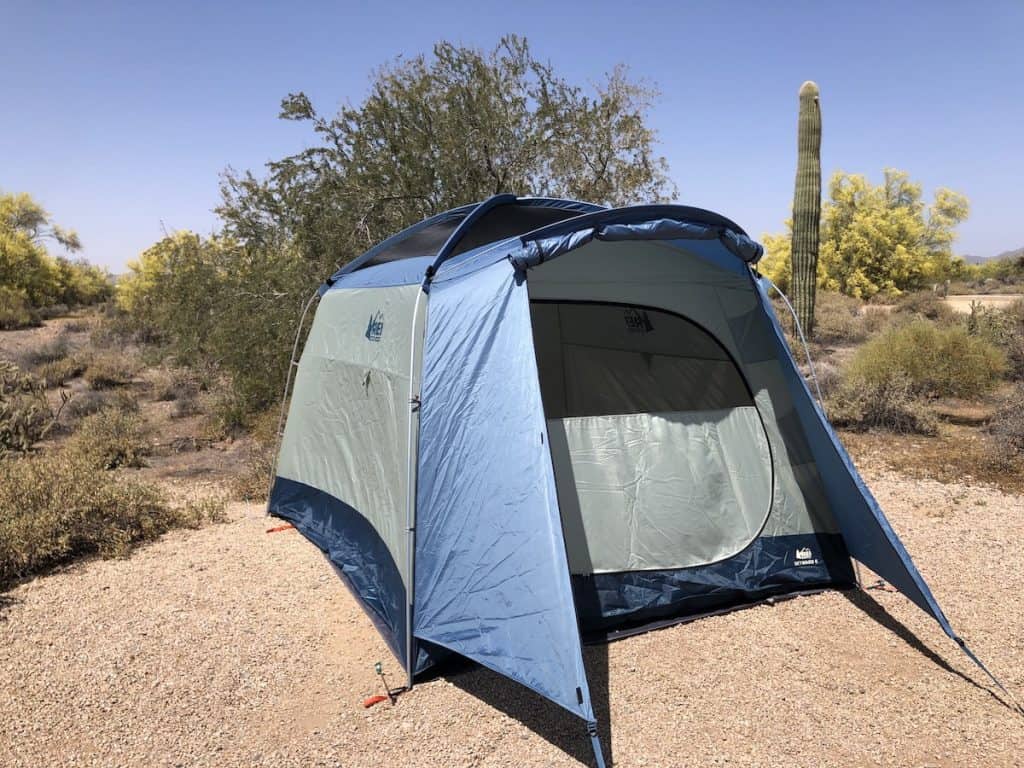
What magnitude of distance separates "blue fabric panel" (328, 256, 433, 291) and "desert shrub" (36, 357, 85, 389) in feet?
32.1

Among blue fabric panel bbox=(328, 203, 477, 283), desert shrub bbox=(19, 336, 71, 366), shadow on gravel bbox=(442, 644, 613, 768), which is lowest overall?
shadow on gravel bbox=(442, 644, 613, 768)

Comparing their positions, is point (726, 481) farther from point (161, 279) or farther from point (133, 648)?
Answer: point (161, 279)

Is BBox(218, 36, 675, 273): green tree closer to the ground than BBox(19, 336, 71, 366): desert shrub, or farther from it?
farther from it

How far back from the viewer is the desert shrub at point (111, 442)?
303 inches

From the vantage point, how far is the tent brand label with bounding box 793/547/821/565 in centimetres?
442

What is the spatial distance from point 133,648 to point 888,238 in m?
25.4

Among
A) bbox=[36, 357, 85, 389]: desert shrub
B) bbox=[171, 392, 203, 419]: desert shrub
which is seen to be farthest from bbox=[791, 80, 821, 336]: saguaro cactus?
bbox=[36, 357, 85, 389]: desert shrub

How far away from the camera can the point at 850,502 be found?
14.0ft

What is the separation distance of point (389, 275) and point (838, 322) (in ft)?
48.0

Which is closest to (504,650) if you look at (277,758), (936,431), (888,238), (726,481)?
(277,758)

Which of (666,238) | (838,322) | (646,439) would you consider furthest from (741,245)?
(838,322)

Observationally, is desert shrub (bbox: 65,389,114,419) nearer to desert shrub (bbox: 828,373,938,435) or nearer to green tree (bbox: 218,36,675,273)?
green tree (bbox: 218,36,675,273)

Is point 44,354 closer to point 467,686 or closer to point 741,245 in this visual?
point 467,686

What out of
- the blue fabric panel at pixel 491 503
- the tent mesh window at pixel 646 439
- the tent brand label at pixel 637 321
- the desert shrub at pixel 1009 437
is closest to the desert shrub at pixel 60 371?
the blue fabric panel at pixel 491 503
